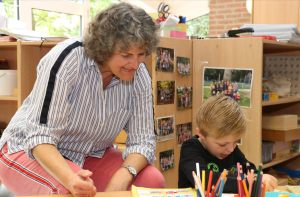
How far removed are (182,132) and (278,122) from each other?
0.63 meters

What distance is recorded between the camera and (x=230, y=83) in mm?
1925

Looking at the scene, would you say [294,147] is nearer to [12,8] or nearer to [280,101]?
[280,101]

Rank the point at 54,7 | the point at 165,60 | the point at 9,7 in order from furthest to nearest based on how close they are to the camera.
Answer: the point at 54,7
the point at 9,7
the point at 165,60

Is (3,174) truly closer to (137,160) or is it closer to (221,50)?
(137,160)

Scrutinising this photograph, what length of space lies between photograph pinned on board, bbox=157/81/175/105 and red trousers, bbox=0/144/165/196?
19.6 inches

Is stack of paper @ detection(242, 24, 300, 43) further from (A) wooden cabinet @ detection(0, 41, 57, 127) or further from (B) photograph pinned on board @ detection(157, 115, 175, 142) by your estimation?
(A) wooden cabinet @ detection(0, 41, 57, 127)

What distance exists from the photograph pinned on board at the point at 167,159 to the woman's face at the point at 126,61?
743 millimetres

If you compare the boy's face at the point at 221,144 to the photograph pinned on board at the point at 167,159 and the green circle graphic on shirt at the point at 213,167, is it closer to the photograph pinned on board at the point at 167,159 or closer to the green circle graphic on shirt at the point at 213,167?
the green circle graphic on shirt at the point at 213,167

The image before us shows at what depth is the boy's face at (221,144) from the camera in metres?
1.24

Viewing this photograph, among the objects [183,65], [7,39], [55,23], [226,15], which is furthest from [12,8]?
[226,15]

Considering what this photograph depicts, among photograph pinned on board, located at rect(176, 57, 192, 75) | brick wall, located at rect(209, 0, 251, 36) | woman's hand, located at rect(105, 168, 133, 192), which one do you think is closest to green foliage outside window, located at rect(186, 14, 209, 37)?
brick wall, located at rect(209, 0, 251, 36)

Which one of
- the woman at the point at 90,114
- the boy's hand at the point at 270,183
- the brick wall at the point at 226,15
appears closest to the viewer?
the boy's hand at the point at 270,183

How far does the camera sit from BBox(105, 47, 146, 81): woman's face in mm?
1158

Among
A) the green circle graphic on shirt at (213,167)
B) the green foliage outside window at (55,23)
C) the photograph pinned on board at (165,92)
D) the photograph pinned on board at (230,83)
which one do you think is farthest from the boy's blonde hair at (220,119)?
the green foliage outside window at (55,23)
